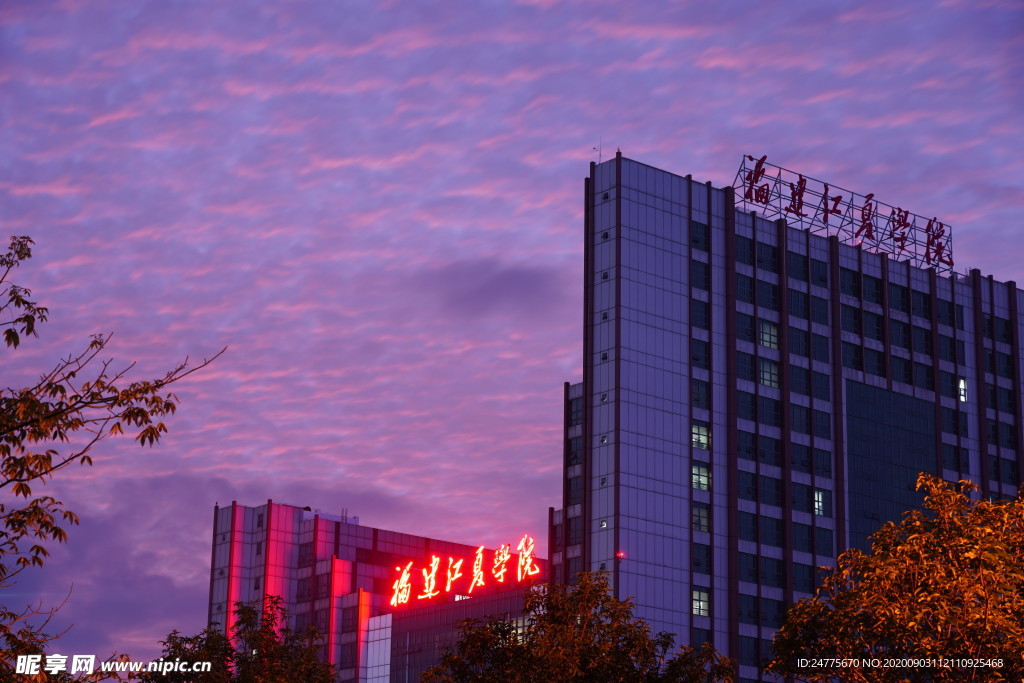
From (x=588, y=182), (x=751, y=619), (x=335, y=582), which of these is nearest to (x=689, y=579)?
(x=751, y=619)

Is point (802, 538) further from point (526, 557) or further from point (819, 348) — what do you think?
point (526, 557)

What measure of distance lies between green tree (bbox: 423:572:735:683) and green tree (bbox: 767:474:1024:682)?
6.32 meters

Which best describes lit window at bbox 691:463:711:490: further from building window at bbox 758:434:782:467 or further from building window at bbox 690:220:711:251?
building window at bbox 690:220:711:251

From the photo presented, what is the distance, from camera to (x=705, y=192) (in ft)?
447

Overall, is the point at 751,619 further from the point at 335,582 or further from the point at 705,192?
the point at 335,582

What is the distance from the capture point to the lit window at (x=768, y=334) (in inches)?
5374

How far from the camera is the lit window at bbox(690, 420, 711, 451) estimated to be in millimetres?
128500

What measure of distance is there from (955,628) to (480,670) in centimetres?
2243

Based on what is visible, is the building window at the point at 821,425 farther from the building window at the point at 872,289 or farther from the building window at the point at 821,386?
the building window at the point at 872,289

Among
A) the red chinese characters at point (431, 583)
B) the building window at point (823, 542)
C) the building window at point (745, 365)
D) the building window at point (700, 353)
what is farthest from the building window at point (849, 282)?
the red chinese characters at point (431, 583)

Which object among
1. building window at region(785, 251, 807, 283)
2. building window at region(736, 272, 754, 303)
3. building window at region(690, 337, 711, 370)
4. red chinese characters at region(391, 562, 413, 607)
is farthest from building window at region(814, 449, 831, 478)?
red chinese characters at region(391, 562, 413, 607)

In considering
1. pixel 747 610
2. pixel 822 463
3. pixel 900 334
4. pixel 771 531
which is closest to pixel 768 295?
pixel 822 463

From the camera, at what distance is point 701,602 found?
124938mm

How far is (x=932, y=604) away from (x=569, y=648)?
1489 cm
